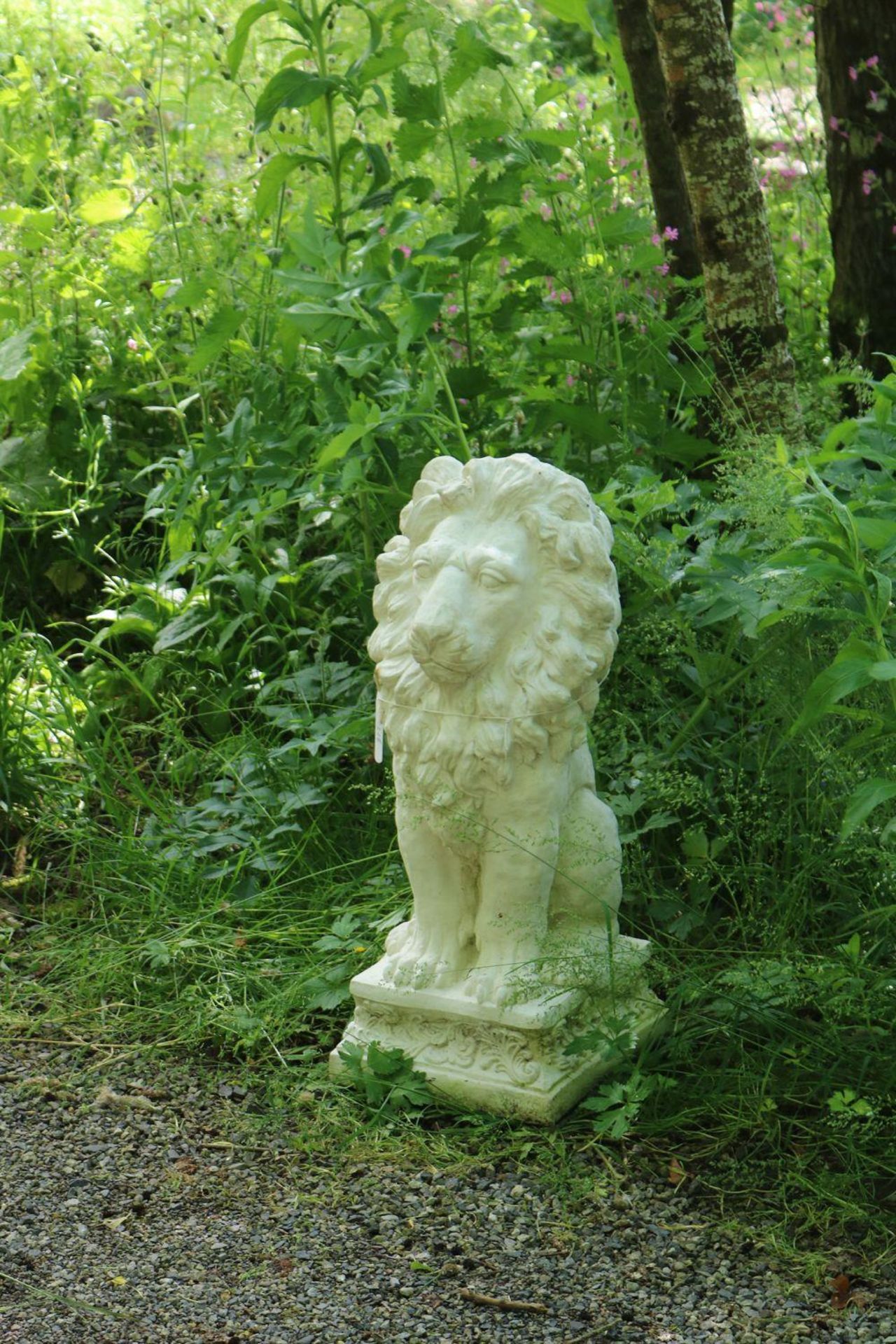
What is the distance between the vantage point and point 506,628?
263 centimetres

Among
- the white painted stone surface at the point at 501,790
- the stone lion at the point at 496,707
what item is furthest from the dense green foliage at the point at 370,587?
the stone lion at the point at 496,707

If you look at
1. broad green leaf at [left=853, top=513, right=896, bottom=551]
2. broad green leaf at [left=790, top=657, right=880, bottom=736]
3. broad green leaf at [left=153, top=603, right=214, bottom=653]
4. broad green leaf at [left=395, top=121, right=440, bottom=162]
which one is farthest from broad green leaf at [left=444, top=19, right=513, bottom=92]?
broad green leaf at [left=790, top=657, right=880, bottom=736]

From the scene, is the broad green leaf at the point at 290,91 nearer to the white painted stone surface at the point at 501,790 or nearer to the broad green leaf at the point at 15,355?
the white painted stone surface at the point at 501,790

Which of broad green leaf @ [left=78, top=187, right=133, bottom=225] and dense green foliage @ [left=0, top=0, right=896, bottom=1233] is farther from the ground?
broad green leaf @ [left=78, top=187, right=133, bottom=225]

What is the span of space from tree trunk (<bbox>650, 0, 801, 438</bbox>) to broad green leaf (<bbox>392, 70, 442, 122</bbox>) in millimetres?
593

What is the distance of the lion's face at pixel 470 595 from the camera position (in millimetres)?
2545

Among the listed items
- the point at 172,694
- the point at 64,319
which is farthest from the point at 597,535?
the point at 64,319

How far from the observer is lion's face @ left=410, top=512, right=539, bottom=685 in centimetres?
254

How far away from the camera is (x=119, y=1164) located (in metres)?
2.73

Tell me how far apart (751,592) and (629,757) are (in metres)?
0.74

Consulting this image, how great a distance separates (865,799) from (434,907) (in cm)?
91

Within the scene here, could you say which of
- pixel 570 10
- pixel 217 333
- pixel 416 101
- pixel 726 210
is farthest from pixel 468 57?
pixel 217 333

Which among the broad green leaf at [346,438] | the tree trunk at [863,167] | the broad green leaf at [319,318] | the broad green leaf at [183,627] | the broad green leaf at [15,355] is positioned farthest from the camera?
the broad green leaf at [15,355]

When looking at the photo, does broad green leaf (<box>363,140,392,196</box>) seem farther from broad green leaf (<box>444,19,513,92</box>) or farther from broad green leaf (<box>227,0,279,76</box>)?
broad green leaf (<box>227,0,279,76</box>)
